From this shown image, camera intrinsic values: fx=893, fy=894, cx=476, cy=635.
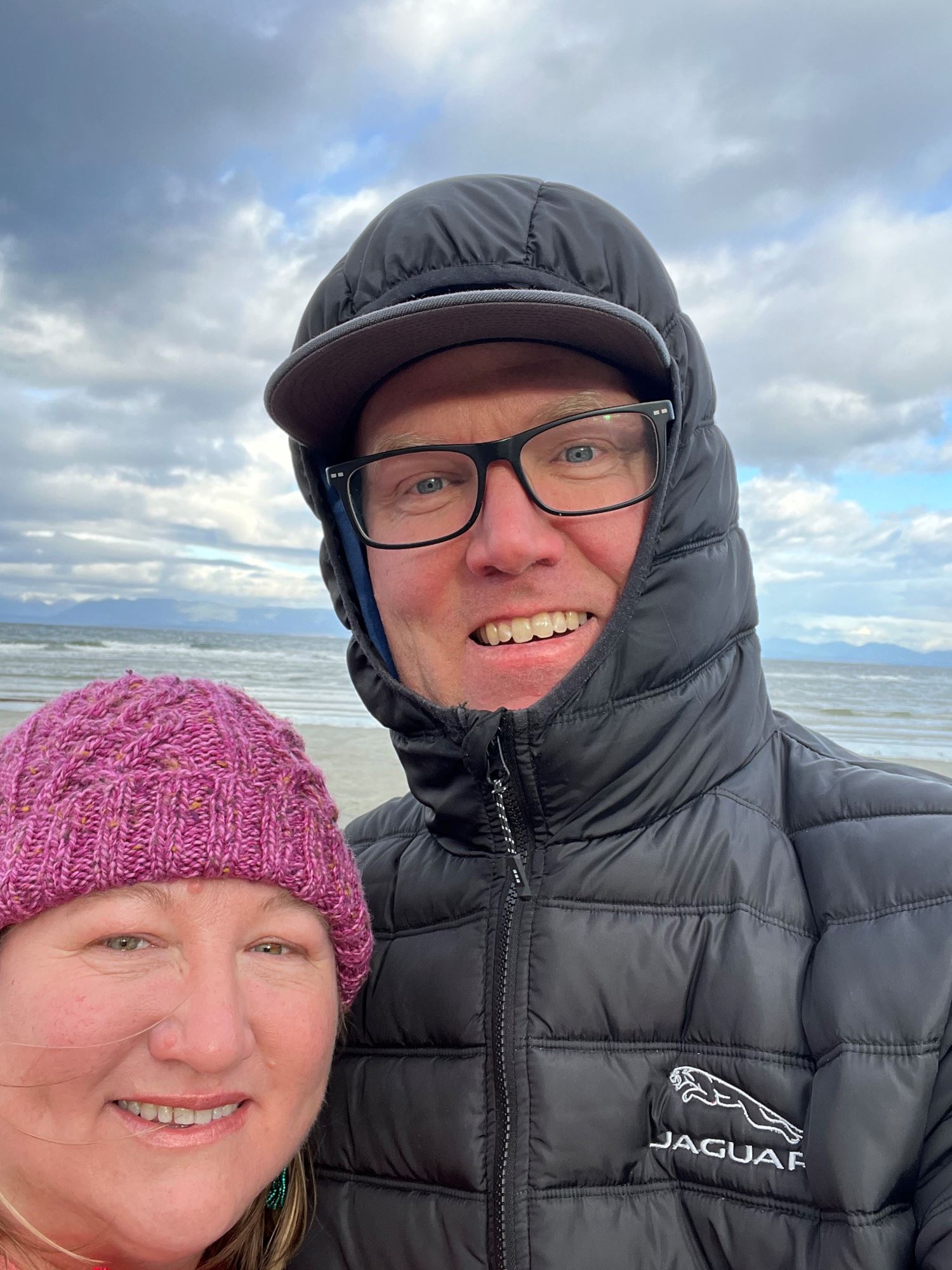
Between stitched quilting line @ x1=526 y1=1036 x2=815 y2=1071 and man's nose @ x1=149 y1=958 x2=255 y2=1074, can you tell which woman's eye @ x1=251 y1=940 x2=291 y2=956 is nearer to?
man's nose @ x1=149 y1=958 x2=255 y2=1074

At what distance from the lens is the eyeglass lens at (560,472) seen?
1.72 meters

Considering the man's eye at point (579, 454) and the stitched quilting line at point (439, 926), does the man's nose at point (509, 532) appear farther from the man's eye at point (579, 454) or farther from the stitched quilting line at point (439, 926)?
the stitched quilting line at point (439, 926)

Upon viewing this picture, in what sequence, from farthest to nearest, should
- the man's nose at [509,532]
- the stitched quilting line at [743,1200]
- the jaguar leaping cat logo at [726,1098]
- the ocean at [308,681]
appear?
the ocean at [308,681], the man's nose at [509,532], the jaguar leaping cat logo at [726,1098], the stitched quilting line at [743,1200]

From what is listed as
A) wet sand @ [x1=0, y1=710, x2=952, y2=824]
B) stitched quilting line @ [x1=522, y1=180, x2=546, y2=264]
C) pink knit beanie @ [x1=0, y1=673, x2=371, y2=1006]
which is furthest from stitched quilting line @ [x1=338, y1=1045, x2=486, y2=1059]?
wet sand @ [x1=0, y1=710, x2=952, y2=824]

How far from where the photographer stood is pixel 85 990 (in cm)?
136

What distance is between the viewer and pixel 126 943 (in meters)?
1.44

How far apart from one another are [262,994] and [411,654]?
28.3 inches

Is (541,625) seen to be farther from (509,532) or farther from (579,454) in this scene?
(579,454)

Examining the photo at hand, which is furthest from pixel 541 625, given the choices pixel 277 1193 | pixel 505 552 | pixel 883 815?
pixel 277 1193

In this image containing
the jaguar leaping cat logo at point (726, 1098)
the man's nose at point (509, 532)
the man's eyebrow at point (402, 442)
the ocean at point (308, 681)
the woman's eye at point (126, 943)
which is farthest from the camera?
the ocean at point (308, 681)

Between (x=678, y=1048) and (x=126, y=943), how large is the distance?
916 mm

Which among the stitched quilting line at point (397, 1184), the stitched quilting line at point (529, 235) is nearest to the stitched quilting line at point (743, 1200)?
the stitched quilting line at point (397, 1184)

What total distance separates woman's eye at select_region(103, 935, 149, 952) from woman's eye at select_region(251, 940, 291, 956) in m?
0.19

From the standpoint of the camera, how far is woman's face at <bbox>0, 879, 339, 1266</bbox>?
135cm
